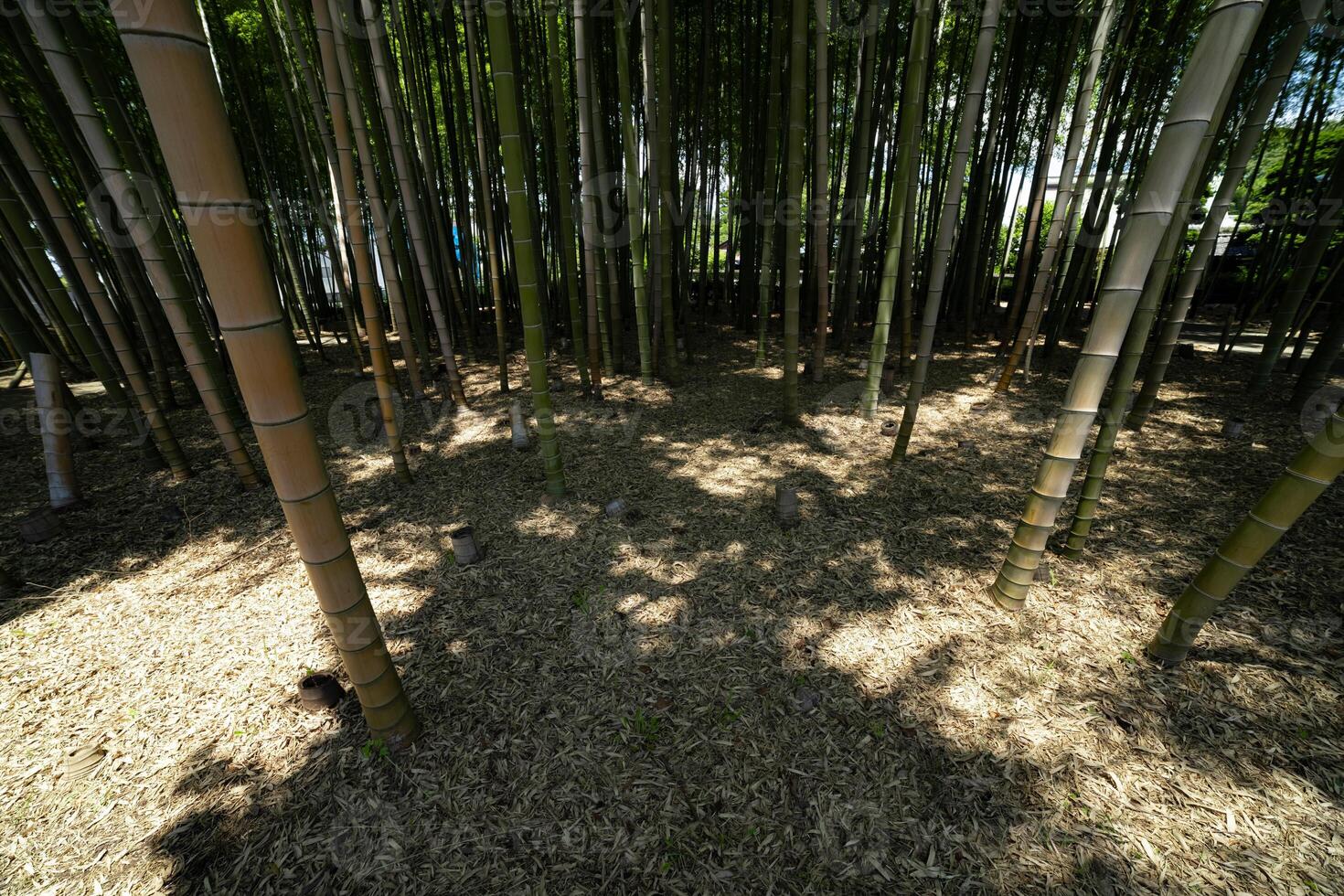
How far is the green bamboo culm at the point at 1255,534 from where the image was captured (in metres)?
1.42

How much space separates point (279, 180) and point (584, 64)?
7447 millimetres

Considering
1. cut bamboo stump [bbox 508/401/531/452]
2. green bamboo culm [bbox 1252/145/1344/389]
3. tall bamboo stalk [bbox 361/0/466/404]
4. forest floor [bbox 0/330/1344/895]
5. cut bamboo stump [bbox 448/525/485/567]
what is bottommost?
forest floor [bbox 0/330/1344/895]

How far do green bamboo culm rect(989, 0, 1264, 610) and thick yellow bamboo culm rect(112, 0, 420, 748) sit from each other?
86.6 inches

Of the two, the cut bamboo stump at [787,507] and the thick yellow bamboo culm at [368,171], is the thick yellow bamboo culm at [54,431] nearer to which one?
the thick yellow bamboo culm at [368,171]

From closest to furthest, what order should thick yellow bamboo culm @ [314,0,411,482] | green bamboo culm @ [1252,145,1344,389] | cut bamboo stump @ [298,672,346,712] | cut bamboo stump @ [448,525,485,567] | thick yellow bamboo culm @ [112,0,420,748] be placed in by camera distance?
1. thick yellow bamboo culm @ [112,0,420,748]
2. cut bamboo stump @ [298,672,346,712]
3. thick yellow bamboo culm @ [314,0,411,482]
4. cut bamboo stump @ [448,525,485,567]
5. green bamboo culm @ [1252,145,1344,389]

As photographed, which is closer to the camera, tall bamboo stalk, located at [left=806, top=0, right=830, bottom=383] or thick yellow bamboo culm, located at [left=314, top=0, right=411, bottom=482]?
thick yellow bamboo culm, located at [left=314, top=0, right=411, bottom=482]

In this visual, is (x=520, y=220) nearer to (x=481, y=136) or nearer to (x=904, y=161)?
(x=904, y=161)

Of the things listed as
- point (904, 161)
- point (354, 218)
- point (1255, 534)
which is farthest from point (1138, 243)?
point (354, 218)

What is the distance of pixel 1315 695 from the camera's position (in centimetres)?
174

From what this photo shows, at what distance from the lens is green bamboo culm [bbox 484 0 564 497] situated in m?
2.05

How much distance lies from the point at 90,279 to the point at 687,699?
13.4 ft

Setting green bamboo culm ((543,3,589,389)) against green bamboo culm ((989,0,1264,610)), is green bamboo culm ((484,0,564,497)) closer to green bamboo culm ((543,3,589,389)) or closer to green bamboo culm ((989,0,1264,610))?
green bamboo culm ((543,3,589,389))

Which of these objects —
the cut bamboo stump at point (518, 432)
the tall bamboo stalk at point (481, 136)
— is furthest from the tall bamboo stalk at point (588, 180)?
the cut bamboo stump at point (518, 432)

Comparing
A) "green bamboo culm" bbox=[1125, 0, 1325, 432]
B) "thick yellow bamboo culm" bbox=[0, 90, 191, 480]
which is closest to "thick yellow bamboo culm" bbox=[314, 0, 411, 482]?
"thick yellow bamboo culm" bbox=[0, 90, 191, 480]
